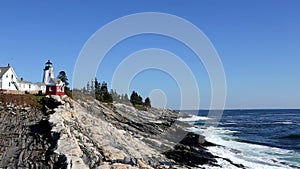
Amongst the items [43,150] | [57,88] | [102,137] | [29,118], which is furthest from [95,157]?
[57,88]

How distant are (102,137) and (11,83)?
119 ft

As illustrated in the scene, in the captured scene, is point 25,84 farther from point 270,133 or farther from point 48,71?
point 270,133

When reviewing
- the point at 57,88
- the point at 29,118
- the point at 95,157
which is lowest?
the point at 95,157

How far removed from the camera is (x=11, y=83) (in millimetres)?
51562

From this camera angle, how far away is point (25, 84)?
56.4 m

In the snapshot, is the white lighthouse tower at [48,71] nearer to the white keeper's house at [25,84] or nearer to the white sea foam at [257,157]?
the white keeper's house at [25,84]

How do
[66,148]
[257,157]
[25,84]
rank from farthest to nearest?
[25,84] < [257,157] < [66,148]

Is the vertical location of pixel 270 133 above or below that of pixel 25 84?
below

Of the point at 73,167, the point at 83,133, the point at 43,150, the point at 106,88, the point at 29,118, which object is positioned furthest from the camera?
the point at 106,88

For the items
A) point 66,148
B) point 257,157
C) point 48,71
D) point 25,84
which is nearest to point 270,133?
point 257,157

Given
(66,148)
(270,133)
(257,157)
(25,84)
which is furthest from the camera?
(25,84)

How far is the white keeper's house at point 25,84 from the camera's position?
1732 inches

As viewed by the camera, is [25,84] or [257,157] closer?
[257,157]

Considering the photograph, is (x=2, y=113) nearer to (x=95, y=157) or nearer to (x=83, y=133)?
(x=83, y=133)
